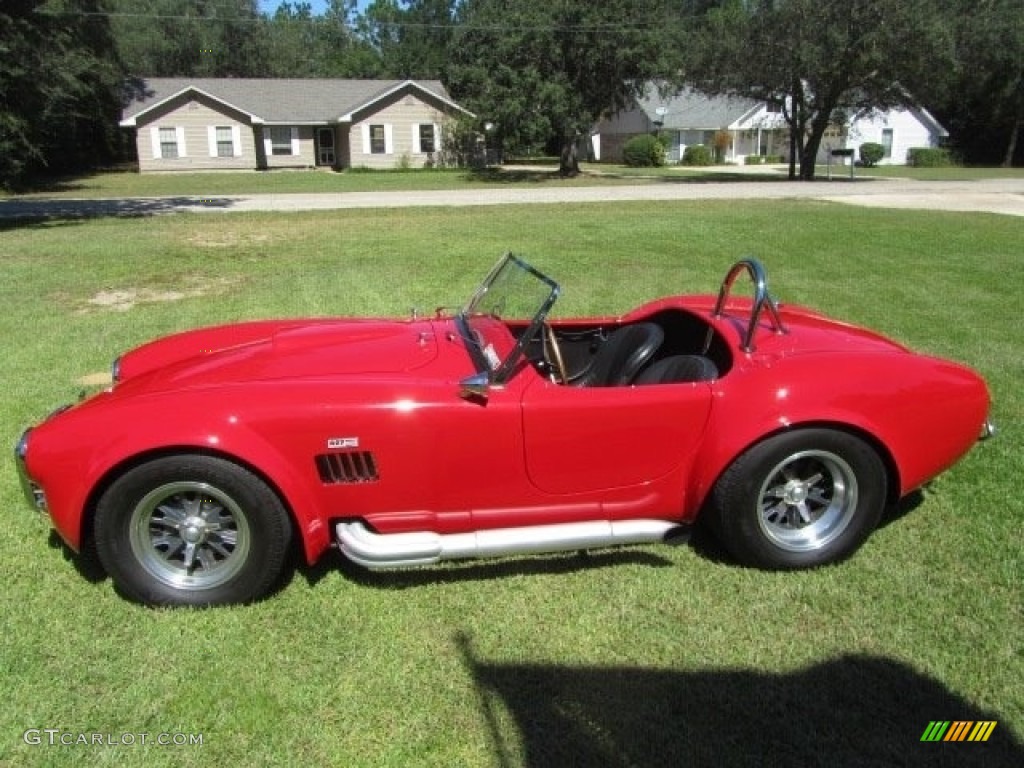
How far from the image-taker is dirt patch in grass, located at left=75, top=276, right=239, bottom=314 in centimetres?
873

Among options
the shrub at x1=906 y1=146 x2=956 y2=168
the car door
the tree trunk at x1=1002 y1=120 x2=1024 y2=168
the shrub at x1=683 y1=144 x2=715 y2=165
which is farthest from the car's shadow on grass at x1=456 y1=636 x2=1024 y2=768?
the tree trunk at x1=1002 y1=120 x2=1024 y2=168

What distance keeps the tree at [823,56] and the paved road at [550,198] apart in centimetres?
632

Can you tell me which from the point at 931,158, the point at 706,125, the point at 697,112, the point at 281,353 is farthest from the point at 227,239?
the point at 931,158

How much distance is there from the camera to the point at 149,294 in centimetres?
934

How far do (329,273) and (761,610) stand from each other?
26.7 ft

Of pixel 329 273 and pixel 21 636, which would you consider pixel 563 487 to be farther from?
pixel 329 273

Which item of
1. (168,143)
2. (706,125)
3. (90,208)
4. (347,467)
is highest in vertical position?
(706,125)

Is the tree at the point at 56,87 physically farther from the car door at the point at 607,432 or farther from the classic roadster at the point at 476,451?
the car door at the point at 607,432

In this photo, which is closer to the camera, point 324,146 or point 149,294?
point 149,294

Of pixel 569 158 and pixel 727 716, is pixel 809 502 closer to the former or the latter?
pixel 727 716

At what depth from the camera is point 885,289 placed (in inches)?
371

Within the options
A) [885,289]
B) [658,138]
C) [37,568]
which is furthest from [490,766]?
[658,138]

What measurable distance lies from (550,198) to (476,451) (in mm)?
20142

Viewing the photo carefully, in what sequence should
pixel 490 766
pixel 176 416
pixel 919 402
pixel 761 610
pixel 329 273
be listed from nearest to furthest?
pixel 490 766, pixel 176 416, pixel 761 610, pixel 919 402, pixel 329 273
